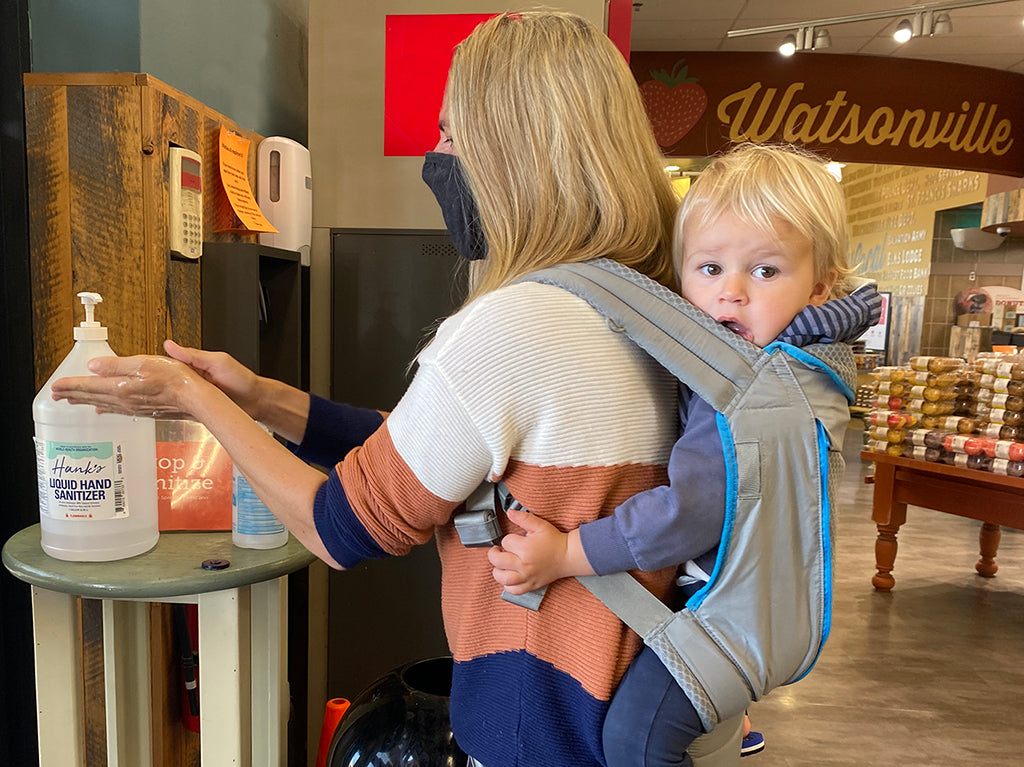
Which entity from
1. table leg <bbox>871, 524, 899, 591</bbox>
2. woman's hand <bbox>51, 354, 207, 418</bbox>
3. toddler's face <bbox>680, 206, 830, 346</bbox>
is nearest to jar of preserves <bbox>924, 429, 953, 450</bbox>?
table leg <bbox>871, 524, 899, 591</bbox>

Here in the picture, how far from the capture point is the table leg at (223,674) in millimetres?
1380

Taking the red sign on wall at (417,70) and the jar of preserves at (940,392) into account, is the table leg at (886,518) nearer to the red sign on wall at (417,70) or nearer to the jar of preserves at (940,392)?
the jar of preserves at (940,392)

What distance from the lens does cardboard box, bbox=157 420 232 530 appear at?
1.54 metres

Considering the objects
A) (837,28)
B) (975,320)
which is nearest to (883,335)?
(975,320)

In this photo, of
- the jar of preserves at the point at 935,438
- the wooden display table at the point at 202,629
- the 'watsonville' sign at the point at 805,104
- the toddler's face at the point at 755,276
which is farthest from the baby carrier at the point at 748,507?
the 'watsonville' sign at the point at 805,104

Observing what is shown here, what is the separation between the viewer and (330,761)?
156 centimetres

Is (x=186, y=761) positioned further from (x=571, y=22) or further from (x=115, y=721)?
(x=571, y=22)

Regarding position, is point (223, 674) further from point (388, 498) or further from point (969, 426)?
point (969, 426)

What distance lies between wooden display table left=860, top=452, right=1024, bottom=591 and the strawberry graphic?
112 inches

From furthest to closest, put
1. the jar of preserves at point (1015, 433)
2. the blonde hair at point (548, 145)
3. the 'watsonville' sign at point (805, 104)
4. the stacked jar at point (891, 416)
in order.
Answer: the 'watsonville' sign at point (805, 104), the stacked jar at point (891, 416), the jar of preserves at point (1015, 433), the blonde hair at point (548, 145)

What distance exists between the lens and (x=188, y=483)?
154 cm

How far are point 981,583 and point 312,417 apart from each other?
464 centimetres

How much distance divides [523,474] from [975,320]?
10.2 meters

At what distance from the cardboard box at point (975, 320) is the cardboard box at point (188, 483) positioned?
9.97 meters
